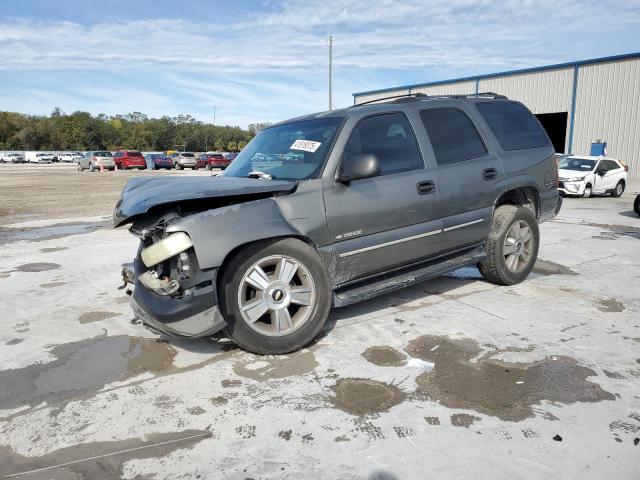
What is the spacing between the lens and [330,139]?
4020 mm

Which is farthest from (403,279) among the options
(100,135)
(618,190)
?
(100,135)

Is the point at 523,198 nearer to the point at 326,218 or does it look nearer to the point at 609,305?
the point at 609,305

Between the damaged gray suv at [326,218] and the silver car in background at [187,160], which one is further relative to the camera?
the silver car in background at [187,160]

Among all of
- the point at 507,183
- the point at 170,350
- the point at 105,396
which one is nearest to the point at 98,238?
the point at 170,350

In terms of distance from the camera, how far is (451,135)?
470 cm

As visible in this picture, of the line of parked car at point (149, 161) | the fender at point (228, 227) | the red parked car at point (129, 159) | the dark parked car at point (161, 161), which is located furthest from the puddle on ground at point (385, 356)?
the dark parked car at point (161, 161)

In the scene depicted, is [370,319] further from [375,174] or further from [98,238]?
[98,238]

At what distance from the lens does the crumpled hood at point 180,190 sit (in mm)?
3293

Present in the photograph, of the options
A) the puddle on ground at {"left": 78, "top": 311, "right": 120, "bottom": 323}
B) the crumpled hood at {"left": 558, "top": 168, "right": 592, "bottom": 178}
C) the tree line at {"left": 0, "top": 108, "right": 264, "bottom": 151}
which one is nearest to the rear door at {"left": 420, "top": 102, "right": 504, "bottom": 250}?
the puddle on ground at {"left": 78, "top": 311, "right": 120, "bottom": 323}

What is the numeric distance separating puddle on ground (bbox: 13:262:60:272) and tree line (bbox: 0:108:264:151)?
89415 mm

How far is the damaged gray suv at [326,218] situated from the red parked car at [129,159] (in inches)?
1662

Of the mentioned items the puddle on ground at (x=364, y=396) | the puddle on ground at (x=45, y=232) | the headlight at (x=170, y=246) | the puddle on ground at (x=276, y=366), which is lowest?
the puddle on ground at (x=45, y=232)

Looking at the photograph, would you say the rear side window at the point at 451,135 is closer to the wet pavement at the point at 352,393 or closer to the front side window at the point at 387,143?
the front side window at the point at 387,143

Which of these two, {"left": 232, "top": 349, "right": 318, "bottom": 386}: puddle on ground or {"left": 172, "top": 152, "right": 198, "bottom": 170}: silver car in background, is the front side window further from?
{"left": 172, "top": 152, "right": 198, "bottom": 170}: silver car in background
